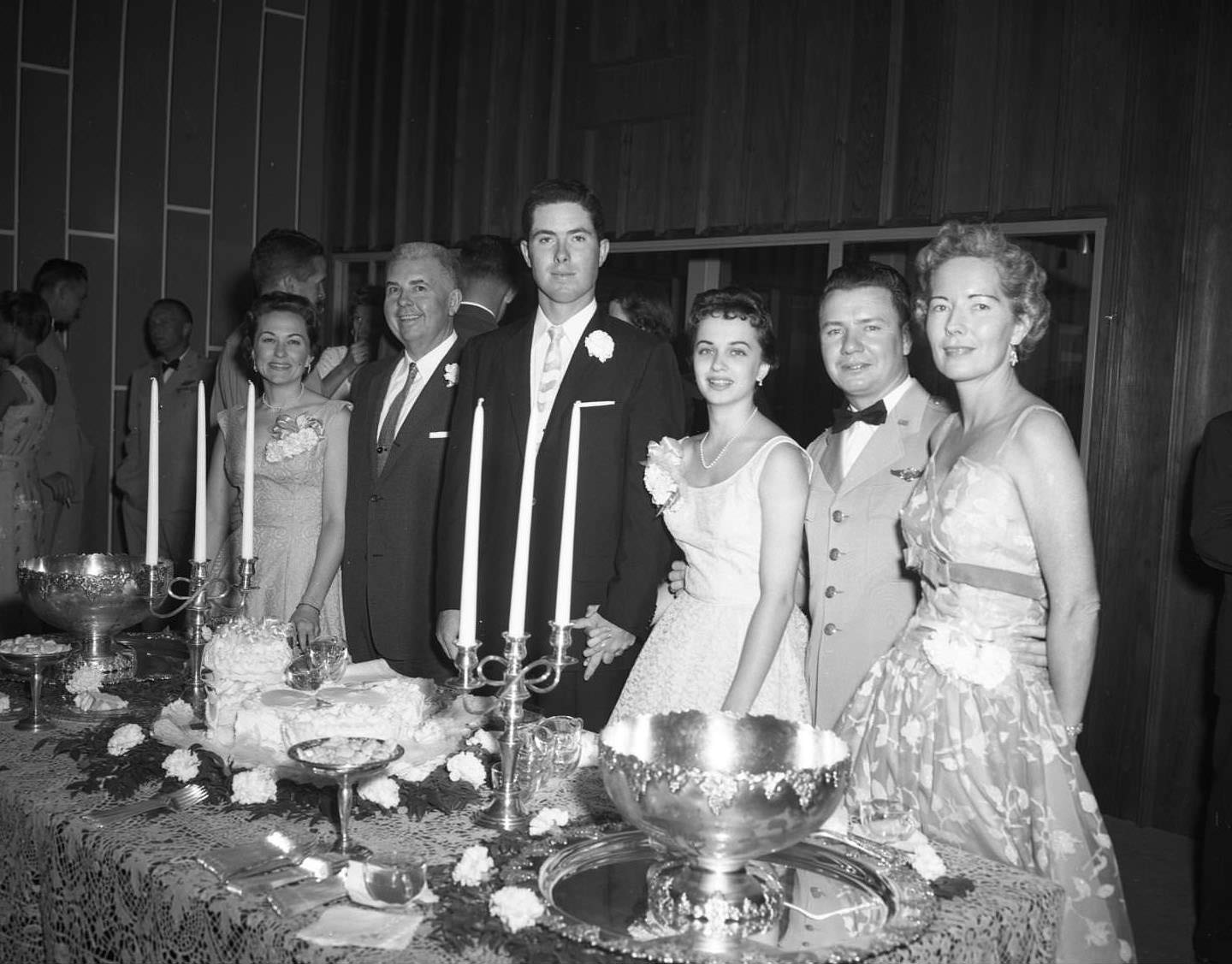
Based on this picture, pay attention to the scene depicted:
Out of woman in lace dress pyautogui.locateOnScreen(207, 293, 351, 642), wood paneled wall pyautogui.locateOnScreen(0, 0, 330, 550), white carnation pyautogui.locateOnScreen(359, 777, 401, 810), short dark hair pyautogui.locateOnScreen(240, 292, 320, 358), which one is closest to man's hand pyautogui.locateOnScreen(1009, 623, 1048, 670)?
white carnation pyautogui.locateOnScreen(359, 777, 401, 810)

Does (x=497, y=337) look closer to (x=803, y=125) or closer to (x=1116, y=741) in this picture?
(x=803, y=125)

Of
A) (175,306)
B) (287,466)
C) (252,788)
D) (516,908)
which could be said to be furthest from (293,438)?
(175,306)

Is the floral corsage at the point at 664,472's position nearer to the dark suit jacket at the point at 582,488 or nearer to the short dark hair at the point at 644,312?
the dark suit jacket at the point at 582,488

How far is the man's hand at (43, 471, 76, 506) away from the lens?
5734 mm

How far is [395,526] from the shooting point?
360cm

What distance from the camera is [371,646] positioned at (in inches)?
146

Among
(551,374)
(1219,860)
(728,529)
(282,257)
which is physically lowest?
(1219,860)

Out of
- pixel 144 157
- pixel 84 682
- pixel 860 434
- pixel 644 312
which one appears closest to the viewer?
pixel 84 682

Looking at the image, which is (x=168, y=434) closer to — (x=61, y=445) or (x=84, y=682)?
(x=61, y=445)

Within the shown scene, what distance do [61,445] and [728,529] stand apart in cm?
413

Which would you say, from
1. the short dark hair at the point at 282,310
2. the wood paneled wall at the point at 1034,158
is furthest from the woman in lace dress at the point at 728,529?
the wood paneled wall at the point at 1034,158

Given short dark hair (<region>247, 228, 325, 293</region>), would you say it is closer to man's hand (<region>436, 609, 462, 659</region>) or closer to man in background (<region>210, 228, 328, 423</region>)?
man in background (<region>210, 228, 328, 423</region>)

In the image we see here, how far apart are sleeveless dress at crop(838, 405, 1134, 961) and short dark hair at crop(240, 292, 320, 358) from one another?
2.18 m

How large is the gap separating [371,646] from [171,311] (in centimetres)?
359
